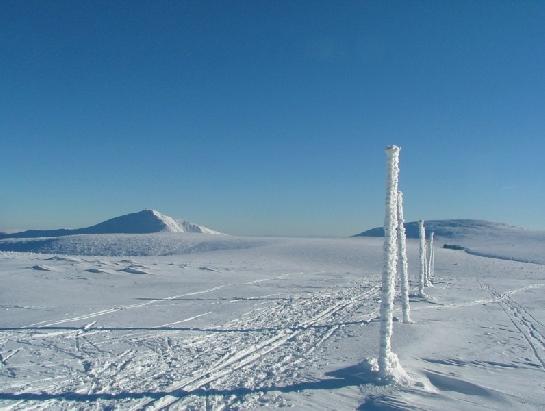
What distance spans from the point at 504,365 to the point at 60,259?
4178 centimetres

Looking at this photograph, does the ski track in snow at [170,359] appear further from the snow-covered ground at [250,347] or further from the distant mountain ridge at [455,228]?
the distant mountain ridge at [455,228]

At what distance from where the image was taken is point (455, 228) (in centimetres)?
14412

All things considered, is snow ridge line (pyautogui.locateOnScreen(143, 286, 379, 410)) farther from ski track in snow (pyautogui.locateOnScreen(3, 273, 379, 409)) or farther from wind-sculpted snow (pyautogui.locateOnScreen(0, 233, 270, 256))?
wind-sculpted snow (pyautogui.locateOnScreen(0, 233, 270, 256))

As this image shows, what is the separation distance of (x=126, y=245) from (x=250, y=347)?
70602 millimetres

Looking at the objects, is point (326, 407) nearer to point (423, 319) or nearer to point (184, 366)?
point (184, 366)

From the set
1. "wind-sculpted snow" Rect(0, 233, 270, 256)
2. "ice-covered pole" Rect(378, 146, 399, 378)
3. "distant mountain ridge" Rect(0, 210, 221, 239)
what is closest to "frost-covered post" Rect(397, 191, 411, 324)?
"ice-covered pole" Rect(378, 146, 399, 378)

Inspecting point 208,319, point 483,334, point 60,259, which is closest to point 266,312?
point 208,319

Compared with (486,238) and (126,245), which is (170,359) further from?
(486,238)

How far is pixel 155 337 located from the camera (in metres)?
15.1

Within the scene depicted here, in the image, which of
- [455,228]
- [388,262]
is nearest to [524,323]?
[388,262]

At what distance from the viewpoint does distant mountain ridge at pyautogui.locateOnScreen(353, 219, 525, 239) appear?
443 ft

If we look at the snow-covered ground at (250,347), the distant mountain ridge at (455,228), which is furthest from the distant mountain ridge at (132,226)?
the snow-covered ground at (250,347)

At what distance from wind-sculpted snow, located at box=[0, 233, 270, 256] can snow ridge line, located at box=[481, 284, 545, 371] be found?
56275 mm

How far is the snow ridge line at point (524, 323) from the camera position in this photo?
1525cm
